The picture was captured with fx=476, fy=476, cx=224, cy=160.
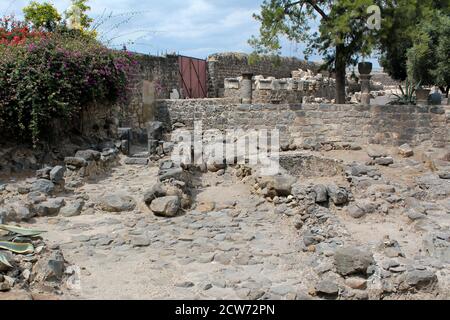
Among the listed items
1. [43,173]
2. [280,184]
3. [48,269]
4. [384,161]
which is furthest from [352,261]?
[43,173]

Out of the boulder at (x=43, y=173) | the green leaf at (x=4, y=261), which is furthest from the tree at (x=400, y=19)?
the green leaf at (x=4, y=261)

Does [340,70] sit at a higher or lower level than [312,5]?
lower

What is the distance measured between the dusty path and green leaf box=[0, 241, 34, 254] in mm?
621

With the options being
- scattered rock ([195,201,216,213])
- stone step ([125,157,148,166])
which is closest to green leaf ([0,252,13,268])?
scattered rock ([195,201,216,213])

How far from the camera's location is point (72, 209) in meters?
8.86

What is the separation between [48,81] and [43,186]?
8.73 feet

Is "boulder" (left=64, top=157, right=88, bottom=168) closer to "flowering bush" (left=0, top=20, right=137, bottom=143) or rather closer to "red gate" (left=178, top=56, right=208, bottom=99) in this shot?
"flowering bush" (left=0, top=20, right=137, bottom=143)

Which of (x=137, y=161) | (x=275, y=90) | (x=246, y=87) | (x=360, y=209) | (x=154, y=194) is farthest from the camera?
(x=275, y=90)

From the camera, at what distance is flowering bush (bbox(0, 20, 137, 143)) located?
33.9 ft

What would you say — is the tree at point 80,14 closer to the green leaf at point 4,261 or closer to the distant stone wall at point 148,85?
the distant stone wall at point 148,85

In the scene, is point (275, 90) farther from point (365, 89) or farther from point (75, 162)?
point (75, 162)

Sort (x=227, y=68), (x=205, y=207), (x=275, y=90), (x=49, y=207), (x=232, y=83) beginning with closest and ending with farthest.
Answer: (x=49, y=207) → (x=205, y=207) → (x=232, y=83) → (x=275, y=90) → (x=227, y=68)

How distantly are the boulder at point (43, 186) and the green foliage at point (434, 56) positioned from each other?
1402 centimetres

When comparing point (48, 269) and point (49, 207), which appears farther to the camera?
point (49, 207)
